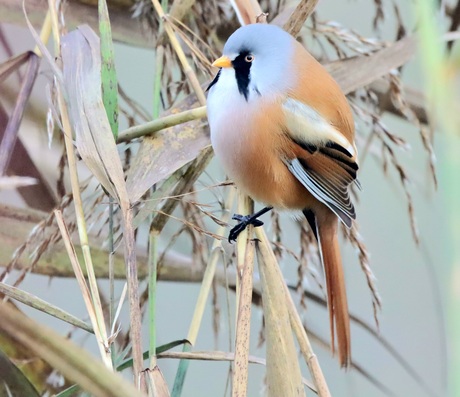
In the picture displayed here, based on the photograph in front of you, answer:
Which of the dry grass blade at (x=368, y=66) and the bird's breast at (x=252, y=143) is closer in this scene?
the bird's breast at (x=252, y=143)

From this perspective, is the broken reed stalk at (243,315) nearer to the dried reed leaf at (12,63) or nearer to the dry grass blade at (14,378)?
the dry grass blade at (14,378)

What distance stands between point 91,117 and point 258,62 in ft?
0.80

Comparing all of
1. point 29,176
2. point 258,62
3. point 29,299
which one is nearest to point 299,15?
point 258,62

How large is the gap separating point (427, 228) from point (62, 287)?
2.77ft

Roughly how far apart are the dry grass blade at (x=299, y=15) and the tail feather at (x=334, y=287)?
0.26 meters

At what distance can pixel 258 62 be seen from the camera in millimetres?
751

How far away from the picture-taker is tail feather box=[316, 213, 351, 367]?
75 centimetres

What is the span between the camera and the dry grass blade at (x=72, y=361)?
37 centimetres

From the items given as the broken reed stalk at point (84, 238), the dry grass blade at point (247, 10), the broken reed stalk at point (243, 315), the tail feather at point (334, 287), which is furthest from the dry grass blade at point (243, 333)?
the dry grass blade at point (247, 10)

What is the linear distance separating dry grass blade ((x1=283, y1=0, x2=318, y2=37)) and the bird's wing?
9cm

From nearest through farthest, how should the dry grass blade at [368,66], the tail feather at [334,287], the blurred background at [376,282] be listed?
1. the tail feather at [334,287]
2. the dry grass blade at [368,66]
3. the blurred background at [376,282]

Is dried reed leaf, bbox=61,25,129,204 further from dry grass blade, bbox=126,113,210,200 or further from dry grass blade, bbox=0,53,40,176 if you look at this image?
dry grass blade, bbox=0,53,40,176

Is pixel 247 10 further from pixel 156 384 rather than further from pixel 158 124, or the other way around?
pixel 156 384

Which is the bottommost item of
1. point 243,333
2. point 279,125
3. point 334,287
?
point 334,287
